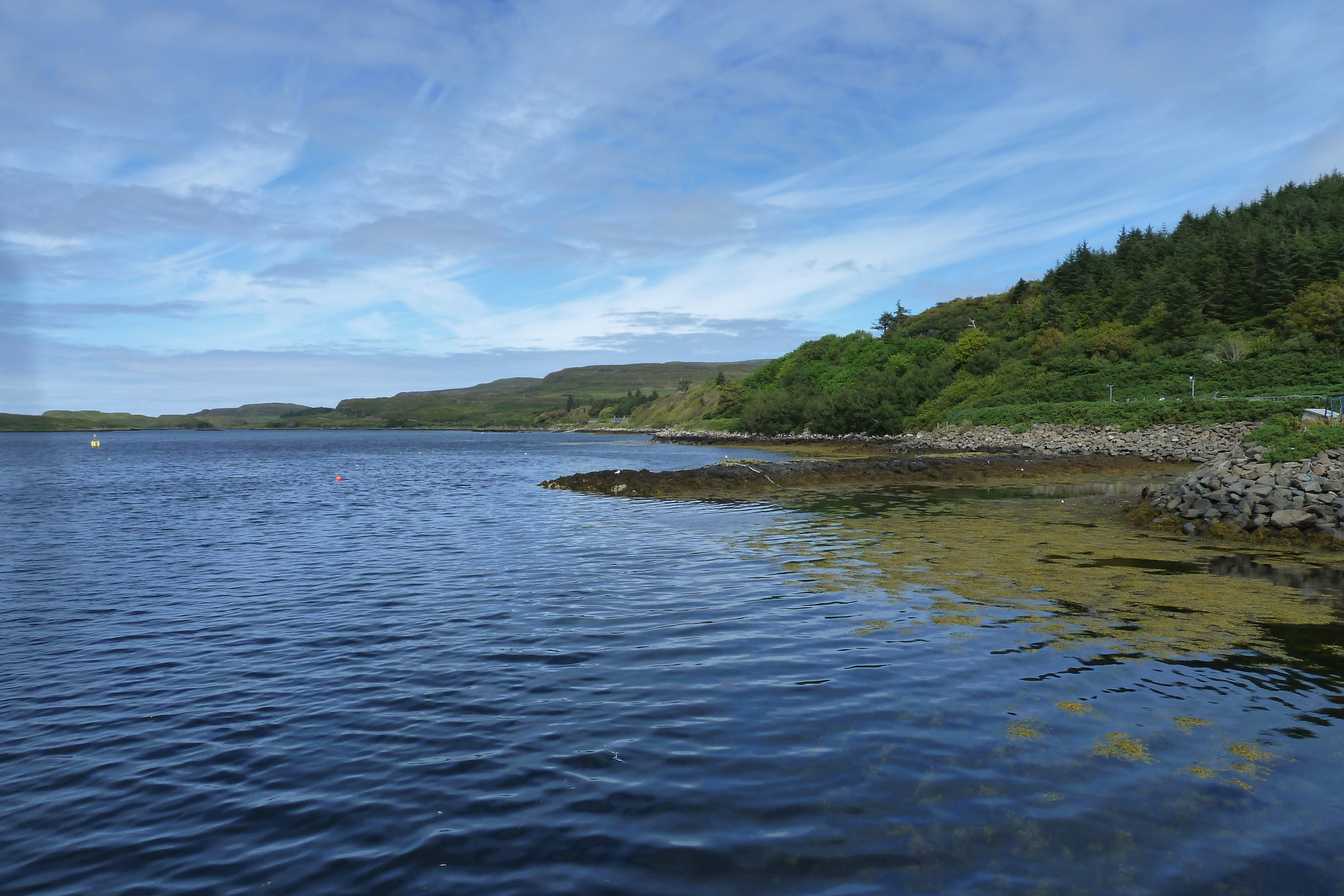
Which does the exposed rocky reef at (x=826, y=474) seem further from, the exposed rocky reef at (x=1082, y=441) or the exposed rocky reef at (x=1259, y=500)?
the exposed rocky reef at (x=1259, y=500)

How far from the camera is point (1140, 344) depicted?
69.4 m

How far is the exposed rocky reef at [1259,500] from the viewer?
1819 cm

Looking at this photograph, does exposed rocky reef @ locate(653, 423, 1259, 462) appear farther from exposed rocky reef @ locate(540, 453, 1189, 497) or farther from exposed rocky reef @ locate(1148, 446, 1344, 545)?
exposed rocky reef @ locate(1148, 446, 1344, 545)

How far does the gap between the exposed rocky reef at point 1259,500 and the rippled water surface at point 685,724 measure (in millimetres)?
2596

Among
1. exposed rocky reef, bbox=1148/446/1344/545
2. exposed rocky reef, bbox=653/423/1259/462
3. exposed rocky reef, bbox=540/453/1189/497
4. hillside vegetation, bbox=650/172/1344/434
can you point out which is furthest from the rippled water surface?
hillside vegetation, bbox=650/172/1344/434

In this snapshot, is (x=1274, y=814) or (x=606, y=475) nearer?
(x=1274, y=814)

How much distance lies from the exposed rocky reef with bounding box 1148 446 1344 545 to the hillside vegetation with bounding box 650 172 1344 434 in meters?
28.0

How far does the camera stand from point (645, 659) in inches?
396

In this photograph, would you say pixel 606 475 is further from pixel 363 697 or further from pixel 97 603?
pixel 363 697

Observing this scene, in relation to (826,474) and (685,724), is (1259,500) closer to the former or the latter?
(685,724)

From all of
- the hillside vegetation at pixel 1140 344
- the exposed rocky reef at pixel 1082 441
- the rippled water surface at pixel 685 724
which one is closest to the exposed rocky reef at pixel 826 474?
the exposed rocky reef at pixel 1082 441

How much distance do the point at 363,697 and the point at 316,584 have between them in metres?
8.19

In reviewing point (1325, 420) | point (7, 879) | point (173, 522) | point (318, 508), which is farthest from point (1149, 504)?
point (173, 522)

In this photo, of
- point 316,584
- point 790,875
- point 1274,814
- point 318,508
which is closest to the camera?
point 790,875
